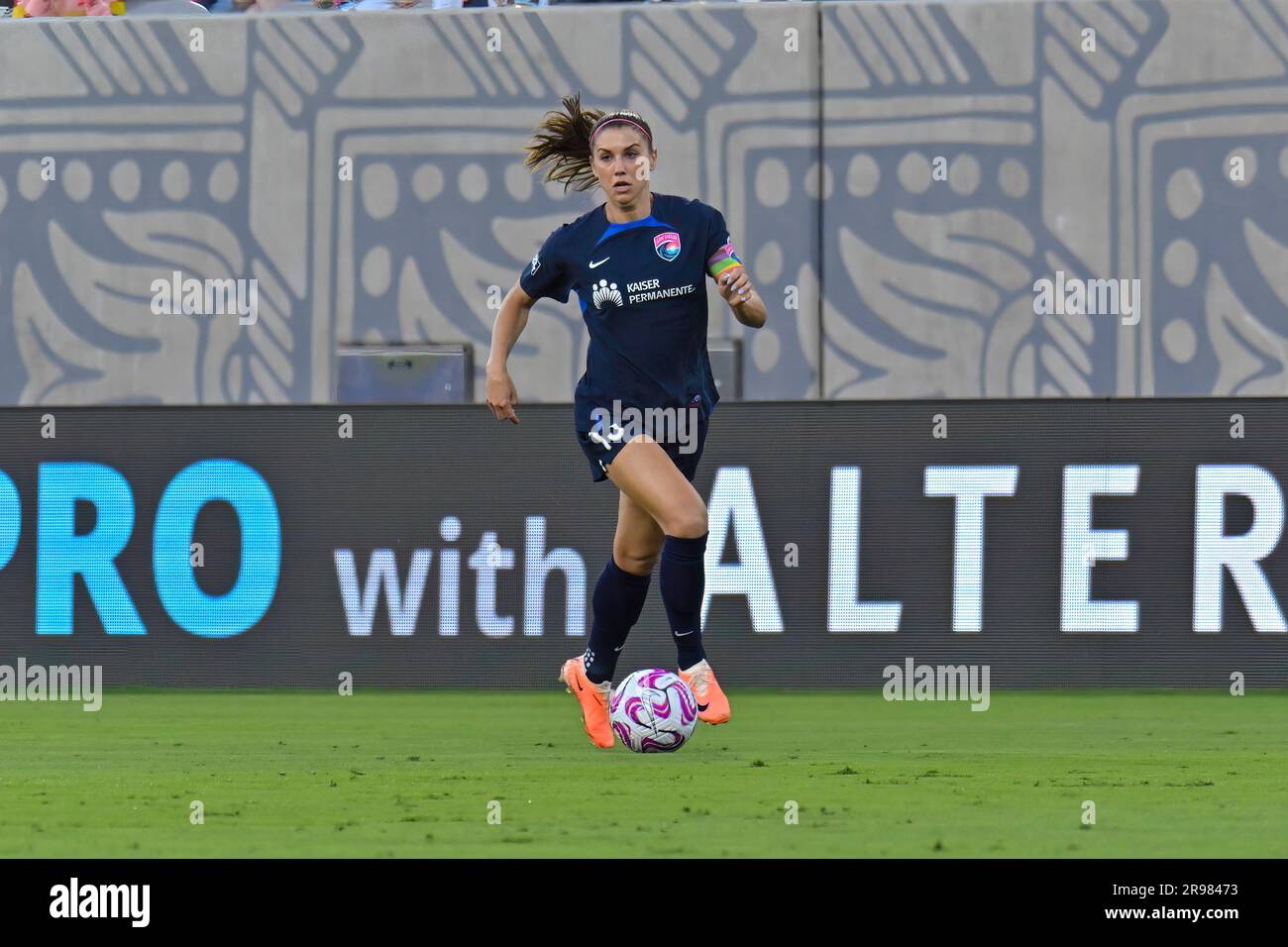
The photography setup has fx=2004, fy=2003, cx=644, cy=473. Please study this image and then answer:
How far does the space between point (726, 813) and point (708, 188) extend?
985 cm

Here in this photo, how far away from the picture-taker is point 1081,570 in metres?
9.55

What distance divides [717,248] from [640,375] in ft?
1.73

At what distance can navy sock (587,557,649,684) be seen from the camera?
7105 mm

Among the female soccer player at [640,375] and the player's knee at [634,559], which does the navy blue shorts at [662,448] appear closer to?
the female soccer player at [640,375]

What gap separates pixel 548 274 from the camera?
281 inches

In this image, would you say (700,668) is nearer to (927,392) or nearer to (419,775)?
(419,775)

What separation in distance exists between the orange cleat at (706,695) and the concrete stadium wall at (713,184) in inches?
281

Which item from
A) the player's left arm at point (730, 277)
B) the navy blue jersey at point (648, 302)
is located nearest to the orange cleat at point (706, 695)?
the navy blue jersey at point (648, 302)

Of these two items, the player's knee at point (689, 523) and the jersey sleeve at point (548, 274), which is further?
the jersey sleeve at point (548, 274)

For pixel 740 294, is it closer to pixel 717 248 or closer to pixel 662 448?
pixel 717 248

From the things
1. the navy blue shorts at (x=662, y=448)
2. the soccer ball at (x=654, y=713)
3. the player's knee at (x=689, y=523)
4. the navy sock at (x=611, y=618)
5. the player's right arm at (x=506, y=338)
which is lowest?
the soccer ball at (x=654, y=713)

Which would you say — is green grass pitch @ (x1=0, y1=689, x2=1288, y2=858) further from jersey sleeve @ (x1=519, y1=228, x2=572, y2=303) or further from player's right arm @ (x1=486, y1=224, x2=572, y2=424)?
jersey sleeve @ (x1=519, y1=228, x2=572, y2=303)

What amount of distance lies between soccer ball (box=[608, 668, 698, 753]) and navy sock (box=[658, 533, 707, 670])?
0.36 metres

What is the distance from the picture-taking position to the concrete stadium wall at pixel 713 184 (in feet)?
46.5
